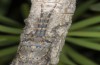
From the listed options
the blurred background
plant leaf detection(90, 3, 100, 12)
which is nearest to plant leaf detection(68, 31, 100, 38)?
the blurred background

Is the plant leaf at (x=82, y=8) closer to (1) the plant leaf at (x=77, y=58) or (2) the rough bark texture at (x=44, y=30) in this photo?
(1) the plant leaf at (x=77, y=58)

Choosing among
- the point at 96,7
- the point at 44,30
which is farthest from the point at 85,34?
the point at 44,30

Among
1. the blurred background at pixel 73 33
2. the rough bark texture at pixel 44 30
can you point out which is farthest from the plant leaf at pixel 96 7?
the rough bark texture at pixel 44 30

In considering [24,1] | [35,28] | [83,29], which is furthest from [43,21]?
[24,1]

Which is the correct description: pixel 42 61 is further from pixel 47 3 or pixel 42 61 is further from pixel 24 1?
pixel 24 1

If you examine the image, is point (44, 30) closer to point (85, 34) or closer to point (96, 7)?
point (85, 34)

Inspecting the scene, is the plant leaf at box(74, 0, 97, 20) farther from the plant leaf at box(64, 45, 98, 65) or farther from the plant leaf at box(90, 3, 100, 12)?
the plant leaf at box(64, 45, 98, 65)

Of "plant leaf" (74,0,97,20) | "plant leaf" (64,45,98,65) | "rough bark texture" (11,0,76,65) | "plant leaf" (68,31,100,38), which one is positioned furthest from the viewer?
"plant leaf" (74,0,97,20)
